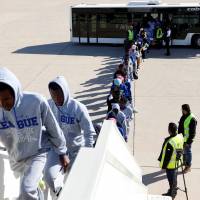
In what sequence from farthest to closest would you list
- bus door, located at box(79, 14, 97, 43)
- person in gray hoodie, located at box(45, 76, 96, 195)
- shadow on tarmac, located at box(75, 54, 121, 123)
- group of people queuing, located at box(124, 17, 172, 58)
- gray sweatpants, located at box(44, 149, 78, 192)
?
bus door, located at box(79, 14, 97, 43)
group of people queuing, located at box(124, 17, 172, 58)
shadow on tarmac, located at box(75, 54, 121, 123)
person in gray hoodie, located at box(45, 76, 96, 195)
gray sweatpants, located at box(44, 149, 78, 192)

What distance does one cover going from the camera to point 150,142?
31.3ft

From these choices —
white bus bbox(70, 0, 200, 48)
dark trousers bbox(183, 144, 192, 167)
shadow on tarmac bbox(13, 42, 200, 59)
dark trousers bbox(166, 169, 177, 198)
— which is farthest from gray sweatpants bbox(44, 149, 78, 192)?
white bus bbox(70, 0, 200, 48)

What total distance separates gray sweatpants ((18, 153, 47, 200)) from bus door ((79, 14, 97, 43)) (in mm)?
18412

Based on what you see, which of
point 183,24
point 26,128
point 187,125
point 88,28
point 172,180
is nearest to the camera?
point 26,128

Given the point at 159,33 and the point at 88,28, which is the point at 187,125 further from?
the point at 88,28

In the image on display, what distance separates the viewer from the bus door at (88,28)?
2127 centimetres

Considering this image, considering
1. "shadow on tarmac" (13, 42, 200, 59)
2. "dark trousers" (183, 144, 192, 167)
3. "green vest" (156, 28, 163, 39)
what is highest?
"green vest" (156, 28, 163, 39)

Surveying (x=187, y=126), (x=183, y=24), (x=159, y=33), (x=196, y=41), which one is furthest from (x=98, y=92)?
(x=196, y=41)

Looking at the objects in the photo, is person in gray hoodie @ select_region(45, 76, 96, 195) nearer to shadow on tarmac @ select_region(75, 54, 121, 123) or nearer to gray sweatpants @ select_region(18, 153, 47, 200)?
gray sweatpants @ select_region(18, 153, 47, 200)

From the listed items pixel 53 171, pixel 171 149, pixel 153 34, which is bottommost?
pixel 171 149

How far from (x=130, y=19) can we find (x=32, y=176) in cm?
1857

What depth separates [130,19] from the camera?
21.0m

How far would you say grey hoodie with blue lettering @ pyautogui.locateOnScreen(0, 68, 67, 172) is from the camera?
10.6ft

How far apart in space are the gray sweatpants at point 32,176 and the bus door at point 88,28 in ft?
60.4
